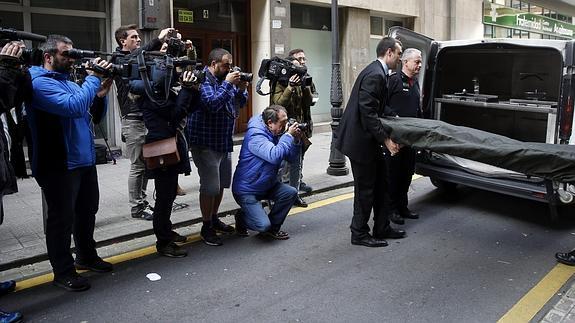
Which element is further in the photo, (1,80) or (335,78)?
(335,78)

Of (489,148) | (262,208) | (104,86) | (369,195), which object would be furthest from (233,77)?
(489,148)

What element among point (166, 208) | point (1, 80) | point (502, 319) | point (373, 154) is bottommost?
point (502, 319)

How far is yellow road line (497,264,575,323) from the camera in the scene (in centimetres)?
357

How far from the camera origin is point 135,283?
411cm

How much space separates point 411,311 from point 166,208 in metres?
2.19

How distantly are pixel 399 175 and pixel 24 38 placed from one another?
386 cm

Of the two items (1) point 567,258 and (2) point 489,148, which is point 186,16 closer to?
(2) point 489,148

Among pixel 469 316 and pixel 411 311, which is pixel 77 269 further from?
pixel 469 316

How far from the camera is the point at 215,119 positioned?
4.84 meters

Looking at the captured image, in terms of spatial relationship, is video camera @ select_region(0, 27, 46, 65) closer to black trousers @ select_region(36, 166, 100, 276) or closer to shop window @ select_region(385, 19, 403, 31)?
black trousers @ select_region(36, 166, 100, 276)

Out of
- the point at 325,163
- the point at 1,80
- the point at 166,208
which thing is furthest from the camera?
the point at 325,163

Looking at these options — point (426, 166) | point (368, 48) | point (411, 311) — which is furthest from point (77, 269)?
point (368, 48)

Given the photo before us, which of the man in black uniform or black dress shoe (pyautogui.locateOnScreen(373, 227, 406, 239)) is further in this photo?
the man in black uniform

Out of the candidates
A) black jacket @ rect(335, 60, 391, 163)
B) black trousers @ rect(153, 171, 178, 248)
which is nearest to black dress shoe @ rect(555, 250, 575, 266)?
black jacket @ rect(335, 60, 391, 163)
